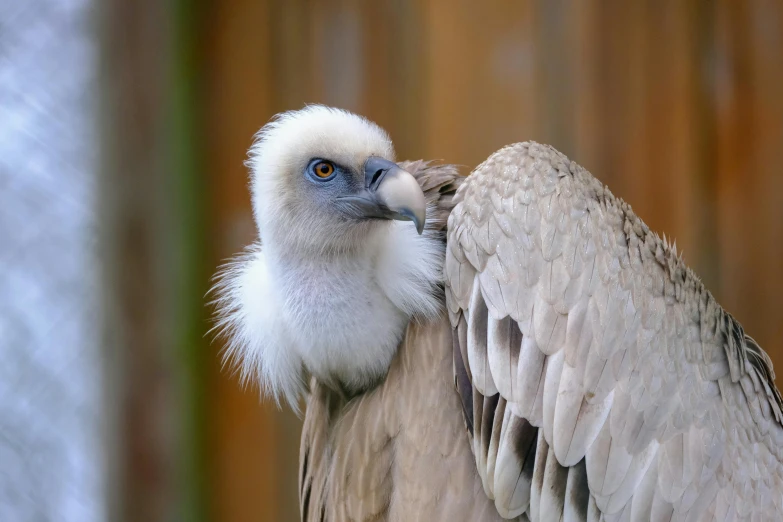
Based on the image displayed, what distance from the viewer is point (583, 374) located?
1.63 m

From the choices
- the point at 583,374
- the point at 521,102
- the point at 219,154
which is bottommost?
the point at 583,374

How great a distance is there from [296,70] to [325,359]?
4.94 ft

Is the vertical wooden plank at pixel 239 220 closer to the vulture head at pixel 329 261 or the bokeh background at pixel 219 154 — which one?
the bokeh background at pixel 219 154

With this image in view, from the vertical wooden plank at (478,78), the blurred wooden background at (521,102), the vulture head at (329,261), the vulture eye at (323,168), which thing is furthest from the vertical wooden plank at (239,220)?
the vulture eye at (323,168)

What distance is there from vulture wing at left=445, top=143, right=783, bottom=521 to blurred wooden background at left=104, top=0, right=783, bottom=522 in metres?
1.38

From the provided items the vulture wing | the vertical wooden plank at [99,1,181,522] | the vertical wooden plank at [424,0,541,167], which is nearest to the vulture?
the vulture wing

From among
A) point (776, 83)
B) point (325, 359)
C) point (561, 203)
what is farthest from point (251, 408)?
point (776, 83)

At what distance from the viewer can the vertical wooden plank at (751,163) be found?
3.02 metres

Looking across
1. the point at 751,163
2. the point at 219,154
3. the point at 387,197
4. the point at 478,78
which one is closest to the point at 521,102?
the point at 478,78

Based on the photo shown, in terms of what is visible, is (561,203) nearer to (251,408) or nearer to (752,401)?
(752,401)

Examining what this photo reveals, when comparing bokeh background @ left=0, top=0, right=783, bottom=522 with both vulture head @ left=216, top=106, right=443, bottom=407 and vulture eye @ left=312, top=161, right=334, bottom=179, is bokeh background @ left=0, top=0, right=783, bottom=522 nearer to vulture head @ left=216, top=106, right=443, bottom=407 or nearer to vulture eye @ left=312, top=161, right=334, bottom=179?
vulture head @ left=216, top=106, right=443, bottom=407

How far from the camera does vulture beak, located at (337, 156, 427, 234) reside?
180 cm

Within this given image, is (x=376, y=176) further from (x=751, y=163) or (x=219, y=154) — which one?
(x=751, y=163)

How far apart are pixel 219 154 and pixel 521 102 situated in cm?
115
